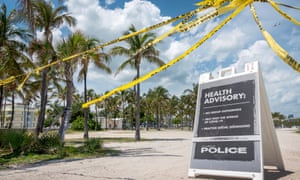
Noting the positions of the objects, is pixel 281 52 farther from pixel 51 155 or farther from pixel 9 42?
pixel 9 42

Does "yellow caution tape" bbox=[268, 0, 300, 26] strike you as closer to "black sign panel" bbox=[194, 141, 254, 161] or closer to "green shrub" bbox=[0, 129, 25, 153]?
"black sign panel" bbox=[194, 141, 254, 161]

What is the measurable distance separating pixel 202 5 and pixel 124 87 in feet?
2.97

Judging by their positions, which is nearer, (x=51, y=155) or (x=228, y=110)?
(x=228, y=110)

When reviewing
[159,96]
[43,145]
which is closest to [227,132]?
[43,145]

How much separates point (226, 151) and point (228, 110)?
0.90m

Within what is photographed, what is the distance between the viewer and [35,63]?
54.3ft

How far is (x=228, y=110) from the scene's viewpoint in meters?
5.54

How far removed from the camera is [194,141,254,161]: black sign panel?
4.86 m

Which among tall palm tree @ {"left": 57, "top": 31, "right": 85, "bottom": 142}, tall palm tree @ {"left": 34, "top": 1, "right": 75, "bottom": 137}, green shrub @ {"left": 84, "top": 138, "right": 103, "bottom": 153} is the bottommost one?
green shrub @ {"left": 84, "top": 138, "right": 103, "bottom": 153}

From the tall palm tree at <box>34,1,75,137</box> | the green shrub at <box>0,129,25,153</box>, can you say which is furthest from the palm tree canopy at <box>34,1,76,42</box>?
the green shrub at <box>0,129,25,153</box>

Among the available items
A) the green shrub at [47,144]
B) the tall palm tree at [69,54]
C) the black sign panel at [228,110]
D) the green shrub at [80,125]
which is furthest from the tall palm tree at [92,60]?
the green shrub at [80,125]

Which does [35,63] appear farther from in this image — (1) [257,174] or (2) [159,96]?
(2) [159,96]

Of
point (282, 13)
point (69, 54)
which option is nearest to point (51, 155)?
point (69, 54)

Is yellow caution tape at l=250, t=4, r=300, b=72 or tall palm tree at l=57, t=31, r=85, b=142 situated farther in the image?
tall palm tree at l=57, t=31, r=85, b=142
